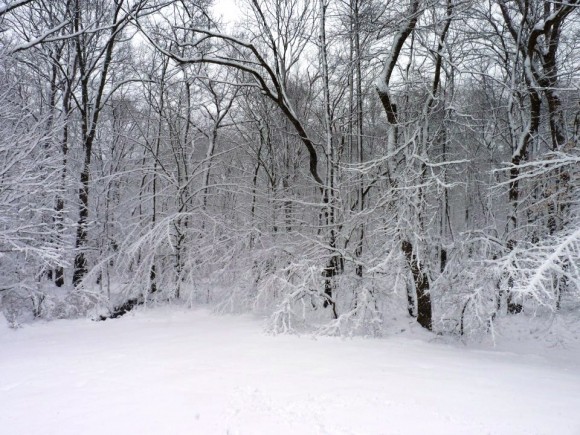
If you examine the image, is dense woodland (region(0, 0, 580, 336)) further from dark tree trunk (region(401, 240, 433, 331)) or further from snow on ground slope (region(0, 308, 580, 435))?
snow on ground slope (region(0, 308, 580, 435))

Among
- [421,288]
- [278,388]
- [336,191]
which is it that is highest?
[336,191]

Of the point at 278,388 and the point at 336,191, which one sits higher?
the point at 336,191

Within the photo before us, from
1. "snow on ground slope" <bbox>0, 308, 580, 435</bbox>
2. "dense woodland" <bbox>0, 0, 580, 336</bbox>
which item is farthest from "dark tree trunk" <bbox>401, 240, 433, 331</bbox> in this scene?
"snow on ground slope" <bbox>0, 308, 580, 435</bbox>

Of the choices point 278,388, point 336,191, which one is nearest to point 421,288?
point 336,191

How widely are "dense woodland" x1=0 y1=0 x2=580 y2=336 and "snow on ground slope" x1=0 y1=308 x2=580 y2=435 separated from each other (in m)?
1.25

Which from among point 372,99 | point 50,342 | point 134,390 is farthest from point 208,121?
point 134,390

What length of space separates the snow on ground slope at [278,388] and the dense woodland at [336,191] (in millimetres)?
1246

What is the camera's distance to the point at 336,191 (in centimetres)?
1001

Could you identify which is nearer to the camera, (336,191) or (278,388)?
(278,388)

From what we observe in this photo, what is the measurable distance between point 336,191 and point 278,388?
6088 millimetres

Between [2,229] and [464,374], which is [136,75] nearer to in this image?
[2,229]

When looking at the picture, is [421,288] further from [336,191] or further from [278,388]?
[278,388]

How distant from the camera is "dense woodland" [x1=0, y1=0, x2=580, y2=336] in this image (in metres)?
7.93

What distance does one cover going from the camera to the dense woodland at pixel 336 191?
793cm
